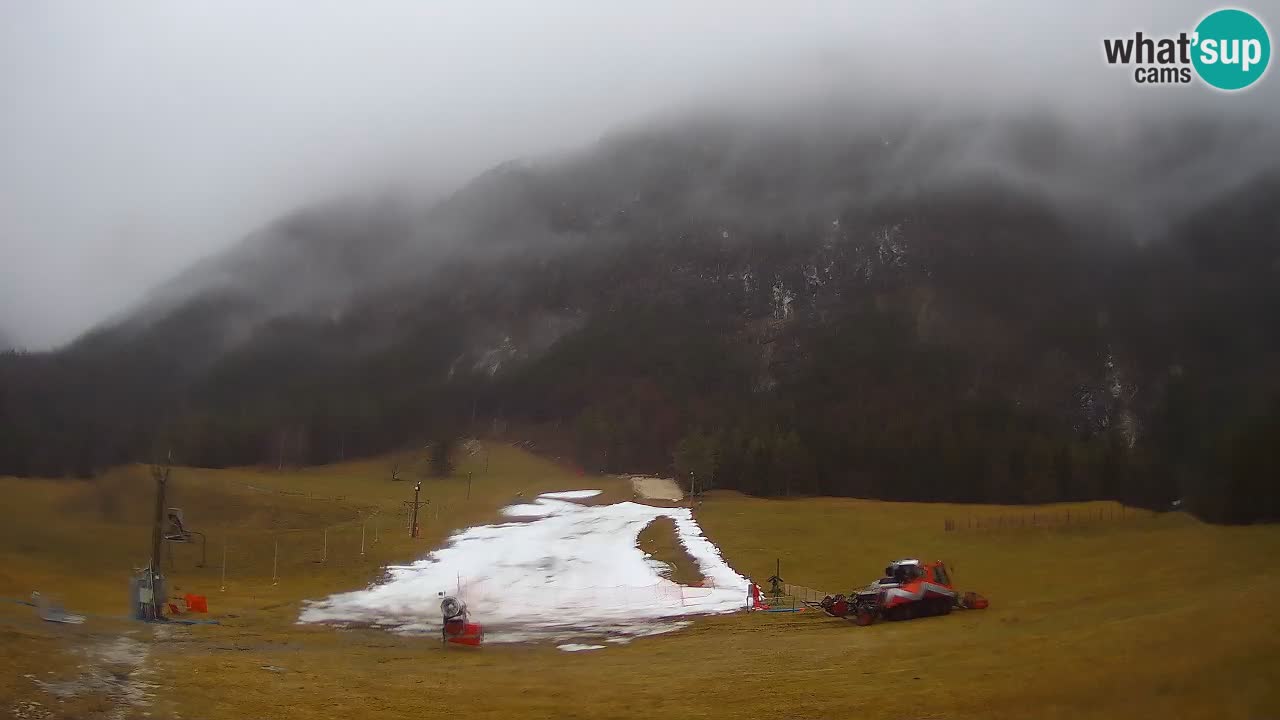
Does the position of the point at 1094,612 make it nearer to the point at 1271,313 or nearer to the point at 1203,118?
Result: the point at 1271,313

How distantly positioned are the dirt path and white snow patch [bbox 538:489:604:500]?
7084 millimetres

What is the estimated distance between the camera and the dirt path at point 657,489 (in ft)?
391

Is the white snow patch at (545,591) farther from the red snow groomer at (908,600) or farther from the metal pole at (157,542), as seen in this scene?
the red snow groomer at (908,600)

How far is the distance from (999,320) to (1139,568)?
171540mm

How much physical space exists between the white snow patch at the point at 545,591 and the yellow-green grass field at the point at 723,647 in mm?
2021

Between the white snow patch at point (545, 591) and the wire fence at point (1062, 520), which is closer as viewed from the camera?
the white snow patch at point (545, 591)

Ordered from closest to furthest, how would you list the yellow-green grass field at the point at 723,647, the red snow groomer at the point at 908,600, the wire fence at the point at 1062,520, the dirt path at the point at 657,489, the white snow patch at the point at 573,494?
the yellow-green grass field at the point at 723,647 → the red snow groomer at the point at 908,600 → the wire fence at the point at 1062,520 → the dirt path at the point at 657,489 → the white snow patch at the point at 573,494

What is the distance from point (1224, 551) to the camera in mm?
25641

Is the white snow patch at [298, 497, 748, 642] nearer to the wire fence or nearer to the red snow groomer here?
the red snow groomer

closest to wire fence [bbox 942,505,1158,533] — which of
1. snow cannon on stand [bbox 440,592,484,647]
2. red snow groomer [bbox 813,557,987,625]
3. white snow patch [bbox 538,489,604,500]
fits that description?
red snow groomer [bbox 813,557,987,625]

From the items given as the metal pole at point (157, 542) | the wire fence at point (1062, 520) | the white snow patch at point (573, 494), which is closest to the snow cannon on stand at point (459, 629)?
the metal pole at point (157, 542)

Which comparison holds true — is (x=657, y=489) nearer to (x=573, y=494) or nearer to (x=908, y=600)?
(x=573, y=494)

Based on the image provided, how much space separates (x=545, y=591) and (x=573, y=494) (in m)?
85.1

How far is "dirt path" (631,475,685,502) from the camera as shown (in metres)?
119
